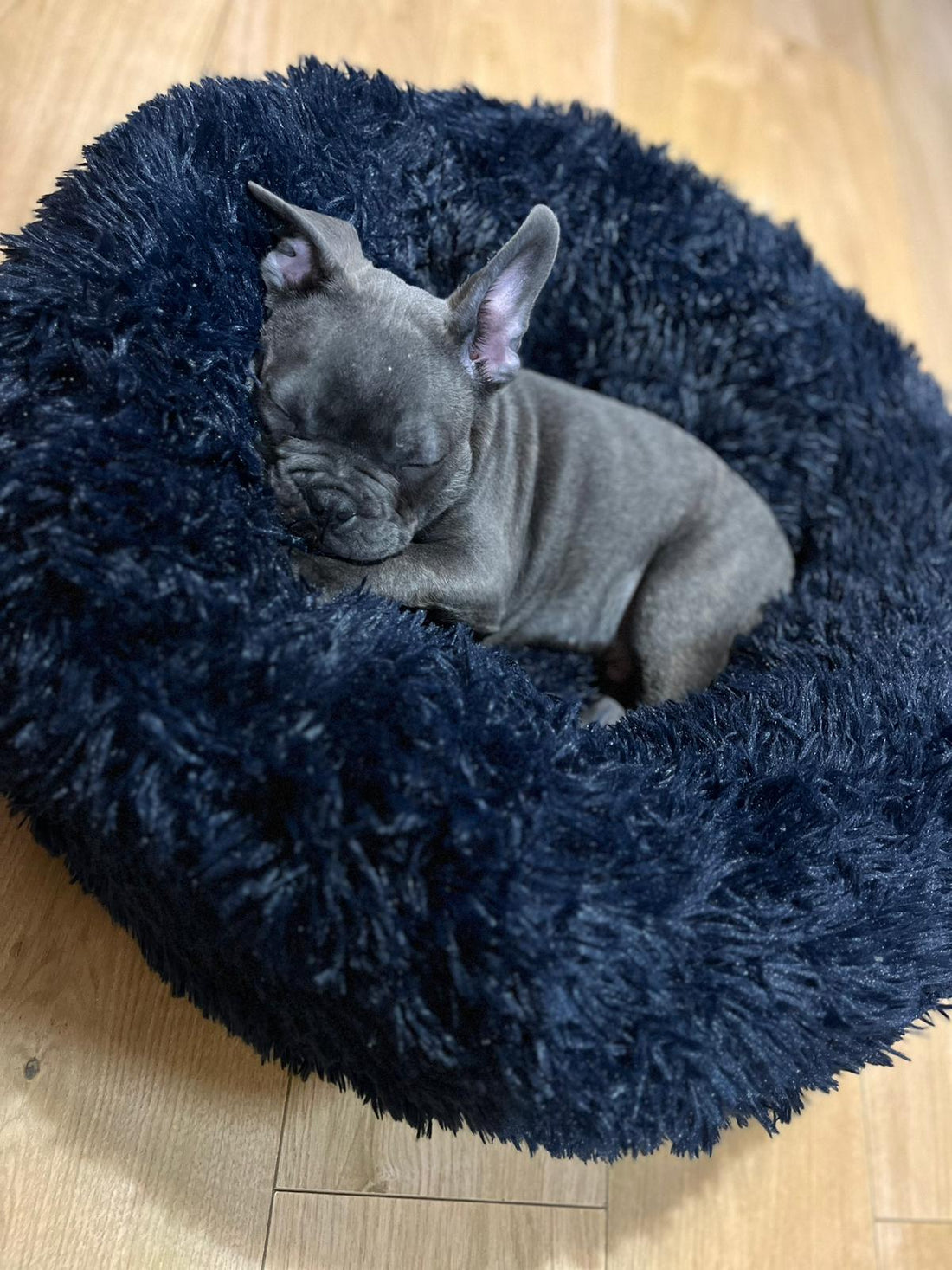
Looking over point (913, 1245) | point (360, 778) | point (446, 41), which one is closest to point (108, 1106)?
point (360, 778)

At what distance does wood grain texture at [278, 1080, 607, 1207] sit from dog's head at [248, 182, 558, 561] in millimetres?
964

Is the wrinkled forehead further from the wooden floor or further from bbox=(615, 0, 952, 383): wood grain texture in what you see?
bbox=(615, 0, 952, 383): wood grain texture

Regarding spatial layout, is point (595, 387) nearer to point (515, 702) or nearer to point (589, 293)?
point (589, 293)

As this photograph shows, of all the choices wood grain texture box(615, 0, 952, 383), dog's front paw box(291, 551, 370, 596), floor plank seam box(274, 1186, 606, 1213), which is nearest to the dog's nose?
dog's front paw box(291, 551, 370, 596)

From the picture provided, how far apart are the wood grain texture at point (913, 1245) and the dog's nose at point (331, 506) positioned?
1715 mm

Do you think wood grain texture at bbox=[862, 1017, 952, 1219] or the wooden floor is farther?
wood grain texture at bbox=[862, 1017, 952, 1219]

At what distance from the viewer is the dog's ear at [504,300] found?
1.81 metres

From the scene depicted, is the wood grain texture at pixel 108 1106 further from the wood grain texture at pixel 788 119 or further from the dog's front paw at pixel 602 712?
the wood grain texture at pixel 788 119

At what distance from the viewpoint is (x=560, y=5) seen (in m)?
3.66

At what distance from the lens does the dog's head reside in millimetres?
1805

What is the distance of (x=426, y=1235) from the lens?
1.86 m

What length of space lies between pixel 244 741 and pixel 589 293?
1663mm

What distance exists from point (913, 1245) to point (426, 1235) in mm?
993

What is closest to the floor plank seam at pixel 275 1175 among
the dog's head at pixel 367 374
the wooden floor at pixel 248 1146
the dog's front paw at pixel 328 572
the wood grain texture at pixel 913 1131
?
the wooden floor at pixel 248 1146
